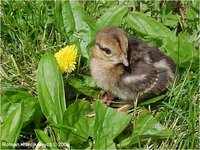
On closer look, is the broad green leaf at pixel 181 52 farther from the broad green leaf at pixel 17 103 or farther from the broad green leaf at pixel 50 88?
the broad green leaf at pixel 17 103

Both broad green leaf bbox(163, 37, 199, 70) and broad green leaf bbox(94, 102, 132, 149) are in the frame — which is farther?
broad green leaf bbox(163, 37, 199, 70)

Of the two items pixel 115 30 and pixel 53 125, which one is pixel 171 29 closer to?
pixel 115 30

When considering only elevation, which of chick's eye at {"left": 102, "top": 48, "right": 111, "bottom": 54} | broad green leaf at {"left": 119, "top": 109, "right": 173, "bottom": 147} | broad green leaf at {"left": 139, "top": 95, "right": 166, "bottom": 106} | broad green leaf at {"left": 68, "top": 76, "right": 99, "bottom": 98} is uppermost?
chick's eye at {"left": 102, "top": 48, "right": 111, "bottom": 54}

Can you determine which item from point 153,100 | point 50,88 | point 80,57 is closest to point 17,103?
point 50,88

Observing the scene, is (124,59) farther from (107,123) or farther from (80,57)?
(80,57)

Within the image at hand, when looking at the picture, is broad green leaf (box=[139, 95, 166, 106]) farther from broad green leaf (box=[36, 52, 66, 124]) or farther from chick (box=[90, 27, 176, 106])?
broad green leaf (box=[36, 52, 66, 124])

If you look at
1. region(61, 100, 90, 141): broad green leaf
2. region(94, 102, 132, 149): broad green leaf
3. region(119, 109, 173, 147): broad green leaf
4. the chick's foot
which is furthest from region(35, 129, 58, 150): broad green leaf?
the chick's foot

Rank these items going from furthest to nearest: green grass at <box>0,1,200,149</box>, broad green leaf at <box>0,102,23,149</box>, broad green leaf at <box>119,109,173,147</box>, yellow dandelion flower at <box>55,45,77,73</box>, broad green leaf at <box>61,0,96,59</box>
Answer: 1. broad green leaf at <box>61,0,96,59</box>
2. yellow dandelion flower at <box>55,45,77,73</box>
3. green grass at <box>0,1,200,149</box>
4. broad green leaf at <box>119,109,173,147</box>
5. broad green leaf at <box>0,102,23,149</box>
